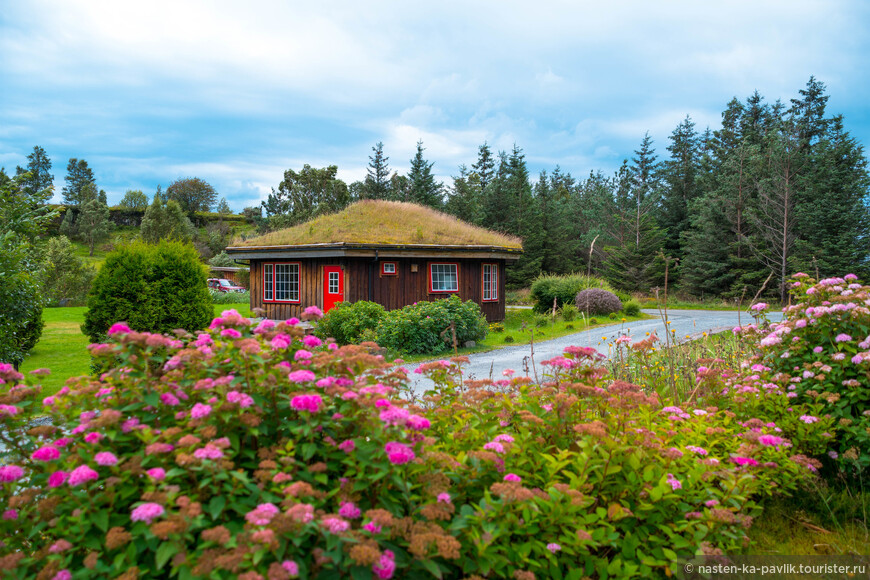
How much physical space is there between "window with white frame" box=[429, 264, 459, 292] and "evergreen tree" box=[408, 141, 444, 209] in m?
25.6

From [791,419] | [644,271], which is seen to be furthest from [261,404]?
[644,271]

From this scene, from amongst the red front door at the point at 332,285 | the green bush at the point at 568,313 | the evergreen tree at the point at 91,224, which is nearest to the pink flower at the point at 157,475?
the red front door at the point at 332,285

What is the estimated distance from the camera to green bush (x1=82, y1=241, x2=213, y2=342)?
30.2ft

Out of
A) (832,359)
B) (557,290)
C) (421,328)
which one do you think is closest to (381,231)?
(421,328)

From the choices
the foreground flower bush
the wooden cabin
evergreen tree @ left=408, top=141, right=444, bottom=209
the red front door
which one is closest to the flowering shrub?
the foreground flower bush

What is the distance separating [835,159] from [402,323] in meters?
28.8

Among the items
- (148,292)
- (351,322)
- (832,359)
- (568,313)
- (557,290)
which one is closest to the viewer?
(832,359)

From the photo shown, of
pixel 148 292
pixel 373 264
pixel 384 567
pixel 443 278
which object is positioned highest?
pixel 373 264

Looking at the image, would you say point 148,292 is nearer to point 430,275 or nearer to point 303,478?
point 303,478

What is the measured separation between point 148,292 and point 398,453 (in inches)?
367

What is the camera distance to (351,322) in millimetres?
12344

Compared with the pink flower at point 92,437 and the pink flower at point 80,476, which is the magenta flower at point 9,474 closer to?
the pink flower at point 92,437

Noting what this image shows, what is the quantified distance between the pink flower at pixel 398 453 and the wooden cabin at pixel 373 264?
13.8 metres

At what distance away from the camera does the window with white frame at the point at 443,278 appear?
1728 cm
